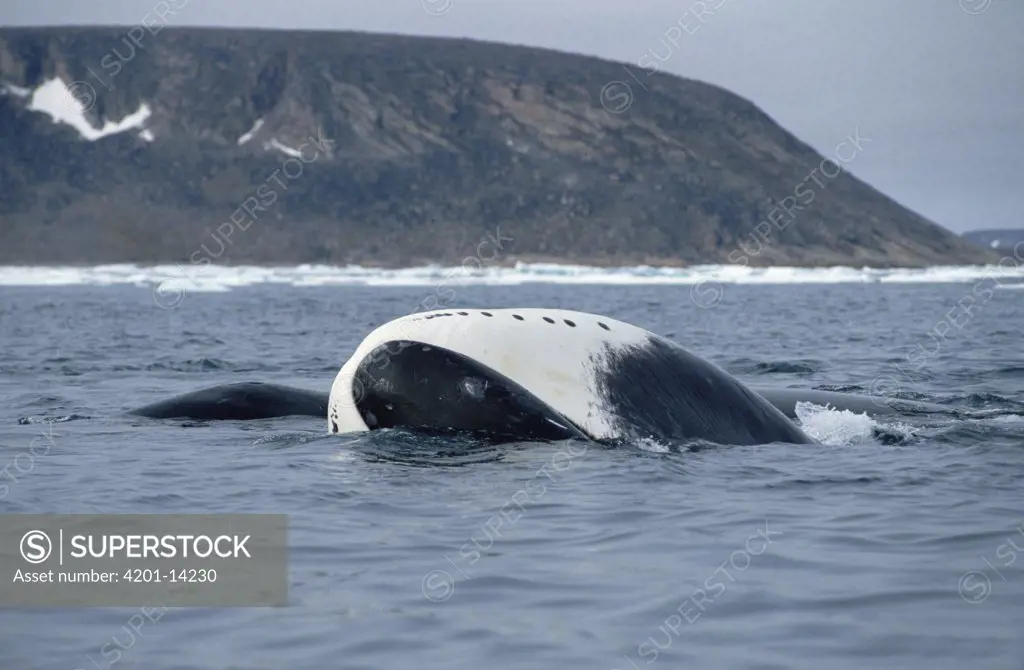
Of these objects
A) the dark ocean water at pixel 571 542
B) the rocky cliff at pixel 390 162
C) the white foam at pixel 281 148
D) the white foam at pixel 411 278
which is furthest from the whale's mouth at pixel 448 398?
the white foam at pixel 281 148

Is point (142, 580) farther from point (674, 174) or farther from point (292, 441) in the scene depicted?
point (674, 174)

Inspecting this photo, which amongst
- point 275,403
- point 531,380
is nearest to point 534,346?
point 531,380

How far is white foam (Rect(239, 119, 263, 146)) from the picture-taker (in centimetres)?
14705

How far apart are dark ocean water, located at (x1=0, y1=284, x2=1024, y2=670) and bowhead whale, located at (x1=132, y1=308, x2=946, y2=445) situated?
0.18 m

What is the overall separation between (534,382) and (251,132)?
14269 cm

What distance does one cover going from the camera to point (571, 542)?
7.91m

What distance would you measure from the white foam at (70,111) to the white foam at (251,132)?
10.1m

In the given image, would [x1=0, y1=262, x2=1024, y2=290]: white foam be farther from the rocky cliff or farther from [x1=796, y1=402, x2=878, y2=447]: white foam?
[x1=796, y1=402, x2=878, y2=447]: white foam

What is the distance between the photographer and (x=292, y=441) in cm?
1123

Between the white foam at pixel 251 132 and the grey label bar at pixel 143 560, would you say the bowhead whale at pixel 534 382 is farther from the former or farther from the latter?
the white foam at pixel 251 132

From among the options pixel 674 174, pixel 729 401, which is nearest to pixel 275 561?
pixel 729 401

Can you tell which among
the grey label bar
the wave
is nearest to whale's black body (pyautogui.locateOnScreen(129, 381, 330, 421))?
the grey label bar

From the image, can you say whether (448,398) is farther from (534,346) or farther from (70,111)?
(70,111)

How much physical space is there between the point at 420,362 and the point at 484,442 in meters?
0.70
